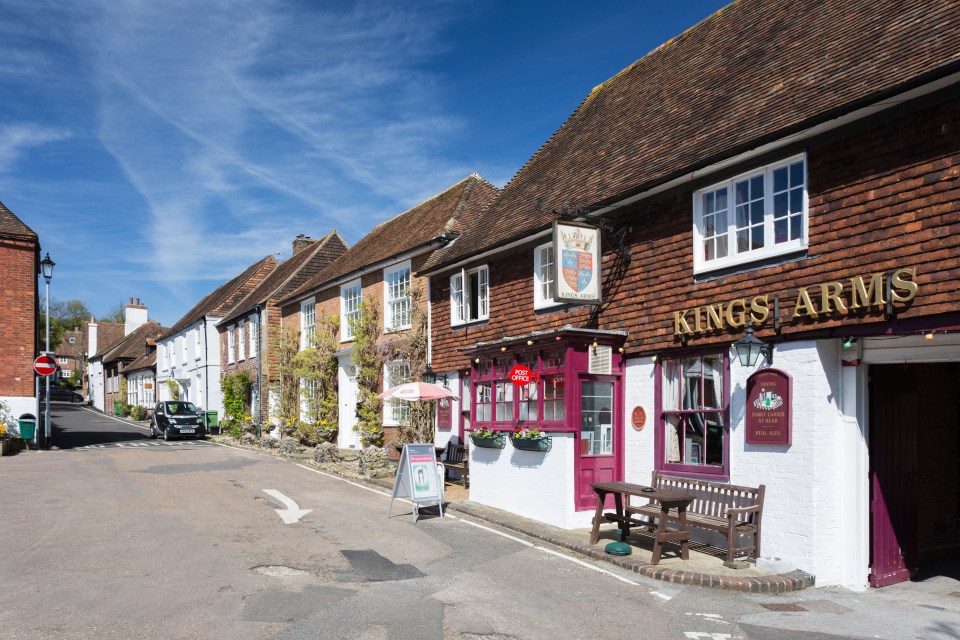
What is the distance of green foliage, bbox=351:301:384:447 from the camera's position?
2231 centimetres

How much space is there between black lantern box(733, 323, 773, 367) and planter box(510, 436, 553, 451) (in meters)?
3.79

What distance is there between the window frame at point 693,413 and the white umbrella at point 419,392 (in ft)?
20.6

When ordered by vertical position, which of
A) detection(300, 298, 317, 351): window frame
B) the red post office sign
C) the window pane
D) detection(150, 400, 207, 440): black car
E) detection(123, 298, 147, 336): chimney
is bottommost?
detection(150, 400, 207, 440): black car

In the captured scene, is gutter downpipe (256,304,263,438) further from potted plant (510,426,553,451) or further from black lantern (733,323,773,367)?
black lantern (733,323,773,367)

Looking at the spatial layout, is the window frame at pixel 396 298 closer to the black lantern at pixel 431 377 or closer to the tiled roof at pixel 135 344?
the black lantern at pixel 431 377

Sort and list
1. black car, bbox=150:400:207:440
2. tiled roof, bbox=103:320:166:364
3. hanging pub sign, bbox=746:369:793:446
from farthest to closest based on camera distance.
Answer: tiled roof, bbox=103:320:166:364 < black car, bbox=150:400:207:440 < hanging pub sign, bbox=746:369:793:446

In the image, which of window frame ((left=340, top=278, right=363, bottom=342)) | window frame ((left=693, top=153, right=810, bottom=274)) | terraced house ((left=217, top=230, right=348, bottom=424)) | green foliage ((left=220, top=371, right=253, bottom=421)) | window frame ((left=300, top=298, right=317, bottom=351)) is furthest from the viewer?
green foliage ((left=220, top=371, right=253, bottom=421))

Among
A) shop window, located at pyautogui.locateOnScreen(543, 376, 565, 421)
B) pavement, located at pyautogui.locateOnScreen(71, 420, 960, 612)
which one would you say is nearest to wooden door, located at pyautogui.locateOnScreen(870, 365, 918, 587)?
pavement, located at pyautogui.locateOnScreen(71, 420, 960, 612)

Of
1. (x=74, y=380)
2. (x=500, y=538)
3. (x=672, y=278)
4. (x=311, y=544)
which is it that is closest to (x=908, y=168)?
(x=672, y=278)

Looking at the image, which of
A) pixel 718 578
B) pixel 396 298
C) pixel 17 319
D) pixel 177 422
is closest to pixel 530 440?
pixel 718 578

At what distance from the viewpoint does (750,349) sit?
9602 millimetres

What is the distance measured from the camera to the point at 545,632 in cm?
689

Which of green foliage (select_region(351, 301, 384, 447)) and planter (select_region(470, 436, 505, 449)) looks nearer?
planter (select_region(470, 436, 505, 449))

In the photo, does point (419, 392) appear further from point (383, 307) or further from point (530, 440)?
point (383, 307)
